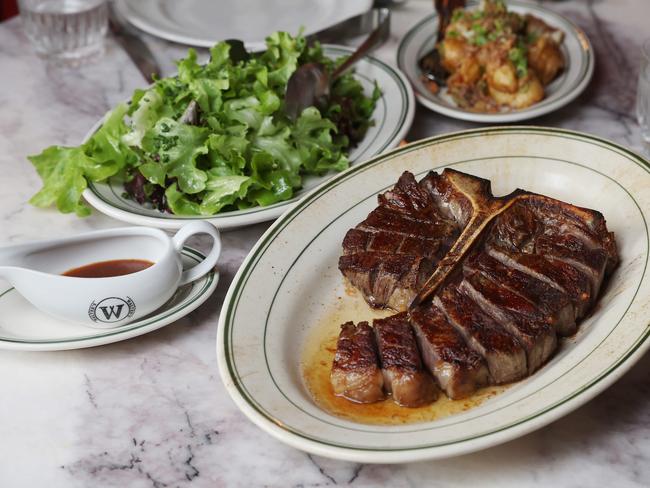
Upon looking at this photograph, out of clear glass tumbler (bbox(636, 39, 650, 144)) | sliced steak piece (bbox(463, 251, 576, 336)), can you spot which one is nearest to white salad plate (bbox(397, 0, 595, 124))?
clear glass tumbler (bbox(636, 39, 650, 144))

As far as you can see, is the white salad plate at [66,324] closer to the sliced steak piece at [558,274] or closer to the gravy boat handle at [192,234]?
the gravy boat handle at [192,234]

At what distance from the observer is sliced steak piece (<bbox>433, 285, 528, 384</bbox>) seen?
2.23 meters

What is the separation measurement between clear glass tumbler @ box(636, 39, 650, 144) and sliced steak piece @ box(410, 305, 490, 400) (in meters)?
1.67

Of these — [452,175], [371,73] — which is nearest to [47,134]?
[371,73]

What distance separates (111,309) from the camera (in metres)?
2.57

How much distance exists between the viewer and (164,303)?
2.71m

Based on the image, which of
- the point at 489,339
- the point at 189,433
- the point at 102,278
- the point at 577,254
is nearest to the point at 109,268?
the point at 102,278

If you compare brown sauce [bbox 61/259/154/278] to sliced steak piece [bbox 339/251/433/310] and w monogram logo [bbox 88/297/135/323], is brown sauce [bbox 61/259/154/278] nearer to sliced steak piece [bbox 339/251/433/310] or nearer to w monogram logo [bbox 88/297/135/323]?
w monogram logo [bbox 88/297/135/323]

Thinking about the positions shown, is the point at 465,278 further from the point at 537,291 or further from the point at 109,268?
the point at 109,268

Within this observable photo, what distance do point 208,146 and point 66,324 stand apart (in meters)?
0.93

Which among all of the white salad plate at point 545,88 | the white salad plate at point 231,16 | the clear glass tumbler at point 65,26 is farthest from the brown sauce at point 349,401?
the clear glass tumbler at point 65,26

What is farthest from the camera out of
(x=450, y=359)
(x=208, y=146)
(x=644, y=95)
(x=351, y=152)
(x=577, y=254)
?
(x=351, y=152)

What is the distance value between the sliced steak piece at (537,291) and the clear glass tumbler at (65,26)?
2884 millimetres

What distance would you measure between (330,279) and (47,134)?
1.91 meters
